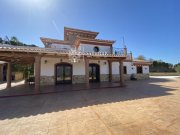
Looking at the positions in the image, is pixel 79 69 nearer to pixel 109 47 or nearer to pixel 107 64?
pixel 107 64

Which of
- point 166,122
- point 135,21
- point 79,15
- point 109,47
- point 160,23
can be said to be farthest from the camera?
point 109,47

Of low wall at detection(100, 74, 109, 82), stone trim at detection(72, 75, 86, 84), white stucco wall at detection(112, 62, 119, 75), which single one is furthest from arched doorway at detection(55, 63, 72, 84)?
white stucco wall at detection(112, 62, 119, 75)

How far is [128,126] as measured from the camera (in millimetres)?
3184

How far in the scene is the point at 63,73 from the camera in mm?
13164

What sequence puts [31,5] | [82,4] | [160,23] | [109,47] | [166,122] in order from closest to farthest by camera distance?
[166,122], [31,5], [82,4], [160,23], [109,47]

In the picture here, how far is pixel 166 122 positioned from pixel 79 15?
37.2 feet

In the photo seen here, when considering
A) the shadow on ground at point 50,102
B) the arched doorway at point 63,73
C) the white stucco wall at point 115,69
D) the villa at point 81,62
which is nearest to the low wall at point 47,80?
the villa at point 81,62

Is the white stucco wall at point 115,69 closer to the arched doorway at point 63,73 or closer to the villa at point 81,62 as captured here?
the villa at point 81,62

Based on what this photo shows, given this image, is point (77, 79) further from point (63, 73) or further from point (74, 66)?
point (63, 73)

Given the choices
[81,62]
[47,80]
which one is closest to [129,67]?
[81,62]

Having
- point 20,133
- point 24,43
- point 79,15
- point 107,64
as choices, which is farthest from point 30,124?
point 24,43

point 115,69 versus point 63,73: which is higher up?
point 115,69

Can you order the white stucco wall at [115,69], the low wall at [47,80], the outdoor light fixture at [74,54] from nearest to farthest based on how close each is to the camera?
the outdoor light fixture at [74,54] < the low wall at [47,80] < the white stucco wall at [115,69]

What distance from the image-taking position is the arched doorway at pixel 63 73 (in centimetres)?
1291
